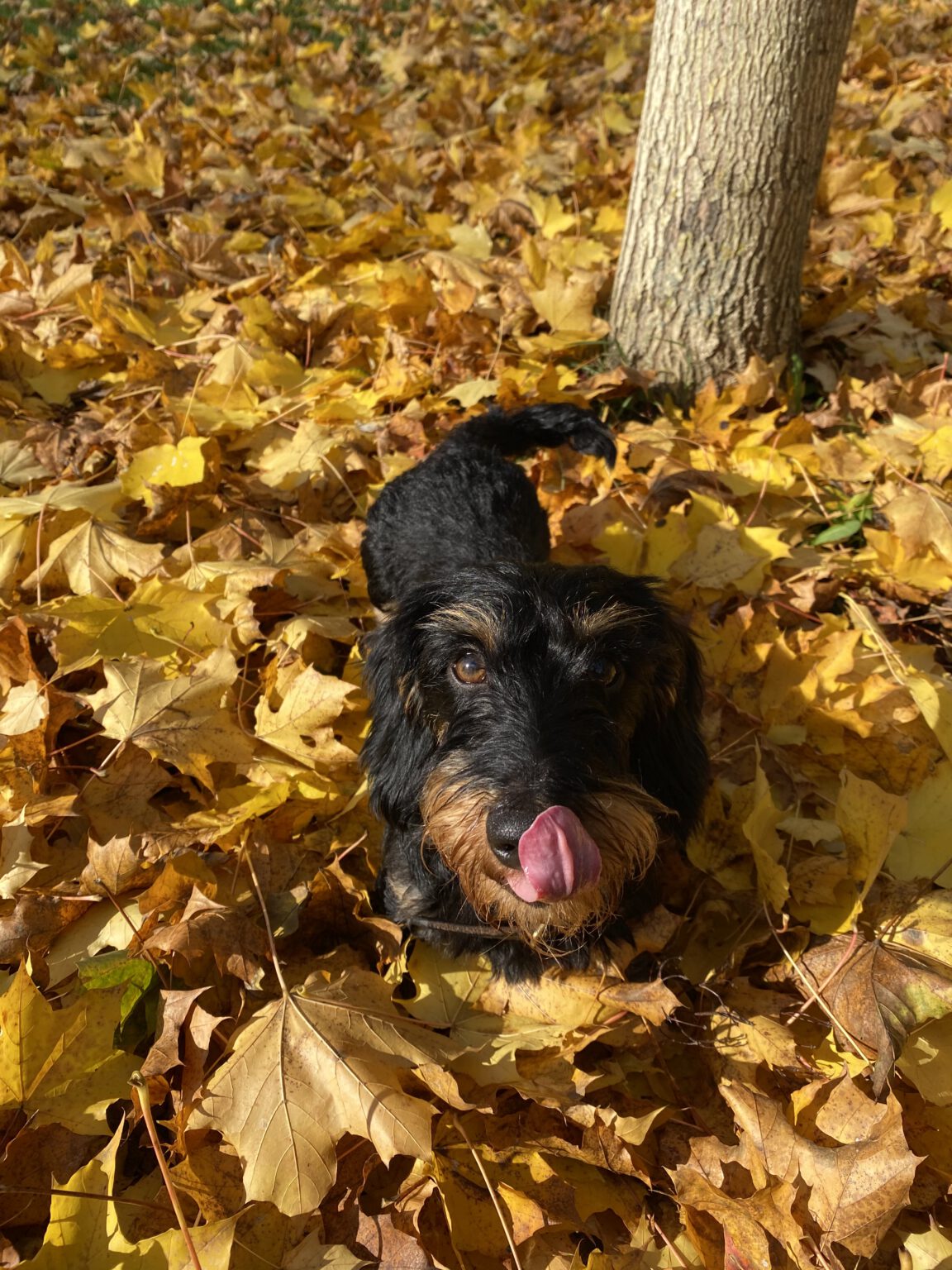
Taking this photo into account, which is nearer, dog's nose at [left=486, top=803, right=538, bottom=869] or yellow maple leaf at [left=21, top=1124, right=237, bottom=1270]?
yellow maple leaf at [left=21, top=1124, right=237, bottom=1270]

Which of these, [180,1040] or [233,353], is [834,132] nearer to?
[233,353]

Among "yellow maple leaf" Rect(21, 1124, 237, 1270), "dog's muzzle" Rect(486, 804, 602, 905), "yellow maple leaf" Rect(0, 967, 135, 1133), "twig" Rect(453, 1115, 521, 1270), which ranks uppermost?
"dog's muzzle" Rect(486, 804, 602, 905)

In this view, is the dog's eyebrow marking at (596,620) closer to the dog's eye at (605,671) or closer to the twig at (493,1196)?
the dog's eye at (605,671)

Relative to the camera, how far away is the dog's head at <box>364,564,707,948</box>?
176 cm

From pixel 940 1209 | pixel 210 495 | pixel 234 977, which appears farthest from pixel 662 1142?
pixel 210 495

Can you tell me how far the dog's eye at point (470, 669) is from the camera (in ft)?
6.93

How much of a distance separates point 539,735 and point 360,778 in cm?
85

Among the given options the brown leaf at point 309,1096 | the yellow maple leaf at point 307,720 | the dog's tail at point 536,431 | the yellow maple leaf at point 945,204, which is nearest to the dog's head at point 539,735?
the yellow maple leaf at point 307,720

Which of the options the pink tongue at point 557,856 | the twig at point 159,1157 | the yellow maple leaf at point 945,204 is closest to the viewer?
the twig at point 159,1157

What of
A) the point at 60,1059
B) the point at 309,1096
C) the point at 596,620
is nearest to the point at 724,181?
the point at 596,620

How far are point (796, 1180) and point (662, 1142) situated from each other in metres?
0.34

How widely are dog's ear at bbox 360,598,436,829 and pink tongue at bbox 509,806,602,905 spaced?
549 mm

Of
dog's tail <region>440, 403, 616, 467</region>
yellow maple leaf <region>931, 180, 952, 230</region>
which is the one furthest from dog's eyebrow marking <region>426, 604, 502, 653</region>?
yellow maple leaf <region>931, 180, 952, 230</region>

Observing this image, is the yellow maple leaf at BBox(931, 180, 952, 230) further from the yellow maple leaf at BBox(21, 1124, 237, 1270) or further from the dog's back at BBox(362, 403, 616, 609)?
the yellow maple leaf at BBox(21, 1124, 237, 1270)
